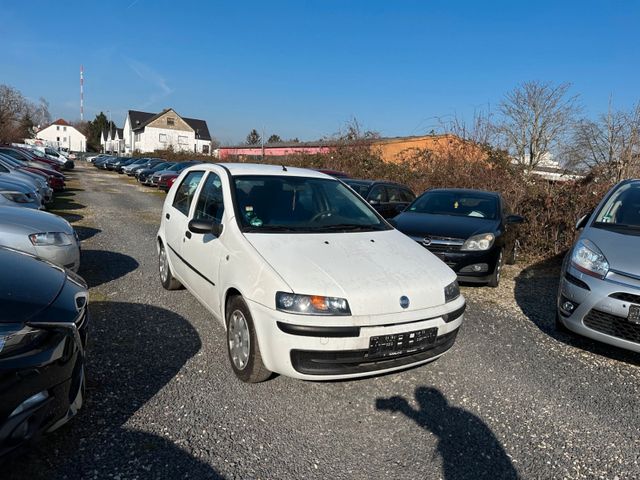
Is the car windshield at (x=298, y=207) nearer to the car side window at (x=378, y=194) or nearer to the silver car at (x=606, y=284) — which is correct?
the silver car at (x=606, y=284)

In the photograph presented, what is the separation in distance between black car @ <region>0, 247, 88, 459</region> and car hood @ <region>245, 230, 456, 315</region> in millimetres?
1295

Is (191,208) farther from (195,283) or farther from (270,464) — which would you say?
(270,464)

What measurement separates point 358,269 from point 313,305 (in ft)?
1.65

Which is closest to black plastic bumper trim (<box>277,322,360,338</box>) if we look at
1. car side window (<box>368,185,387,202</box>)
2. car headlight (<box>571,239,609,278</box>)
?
car headlight (<box>571,239,609,278</box>)

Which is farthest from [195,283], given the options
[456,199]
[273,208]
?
[456,199]

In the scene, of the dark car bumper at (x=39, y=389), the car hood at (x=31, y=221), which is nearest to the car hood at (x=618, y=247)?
the dark car bumper at (x=39, y=389)

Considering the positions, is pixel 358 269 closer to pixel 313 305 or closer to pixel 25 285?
pixel 313 305

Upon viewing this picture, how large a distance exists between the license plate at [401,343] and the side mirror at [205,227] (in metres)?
1.66

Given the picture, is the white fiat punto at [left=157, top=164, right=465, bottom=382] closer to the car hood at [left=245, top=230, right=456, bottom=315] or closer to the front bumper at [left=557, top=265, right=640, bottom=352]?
the car hood at [left=245, top=230, right=456, bottom=315]

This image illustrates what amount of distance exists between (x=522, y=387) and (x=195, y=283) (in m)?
3.09

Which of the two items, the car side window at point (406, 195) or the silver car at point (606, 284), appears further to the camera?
the car side window at point (406, 195)

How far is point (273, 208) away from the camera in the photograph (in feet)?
12.6

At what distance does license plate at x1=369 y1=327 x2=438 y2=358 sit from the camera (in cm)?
285

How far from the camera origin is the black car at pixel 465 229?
5.88 metres
